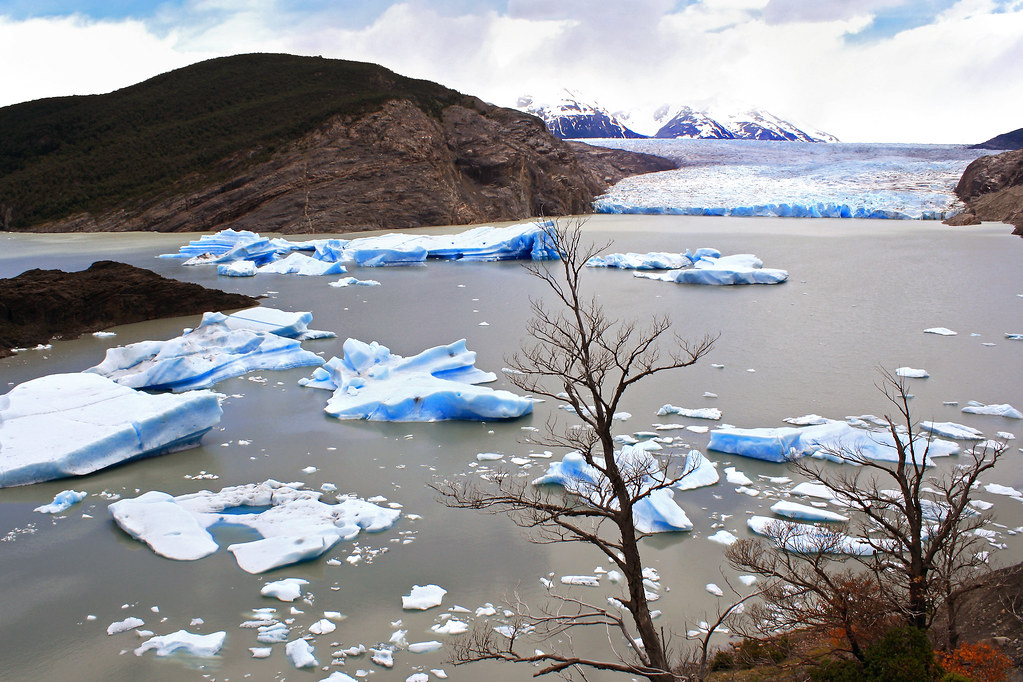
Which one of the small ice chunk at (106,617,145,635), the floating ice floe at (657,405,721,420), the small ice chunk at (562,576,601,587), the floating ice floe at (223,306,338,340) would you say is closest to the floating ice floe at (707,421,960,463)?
the floating ice floe at (657,405,721,420)

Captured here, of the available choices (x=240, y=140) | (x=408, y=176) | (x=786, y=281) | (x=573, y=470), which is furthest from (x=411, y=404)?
(x=240, y=140)

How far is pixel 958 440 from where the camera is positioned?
693cm

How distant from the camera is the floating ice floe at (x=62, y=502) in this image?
5.80 meters

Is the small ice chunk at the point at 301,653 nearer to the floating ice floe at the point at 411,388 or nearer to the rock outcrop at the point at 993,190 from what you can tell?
the floating ice floe at the point at 411,388

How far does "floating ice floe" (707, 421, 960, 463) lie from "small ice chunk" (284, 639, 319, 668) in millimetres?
4110

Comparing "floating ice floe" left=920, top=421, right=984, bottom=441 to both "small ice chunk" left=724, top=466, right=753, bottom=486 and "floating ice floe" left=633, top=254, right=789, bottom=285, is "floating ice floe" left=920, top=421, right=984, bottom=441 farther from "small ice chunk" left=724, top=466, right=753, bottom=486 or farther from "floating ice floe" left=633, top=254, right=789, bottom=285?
"floating ice floe" left=633, top=254, right=789, bottom=285

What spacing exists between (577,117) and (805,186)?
5326 cm

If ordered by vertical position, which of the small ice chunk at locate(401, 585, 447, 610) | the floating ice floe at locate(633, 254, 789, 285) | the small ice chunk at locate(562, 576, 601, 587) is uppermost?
the floating ice floe at locate(633, 254, 789, 285)

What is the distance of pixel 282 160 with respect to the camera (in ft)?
102

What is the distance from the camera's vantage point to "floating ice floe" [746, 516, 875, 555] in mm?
4531

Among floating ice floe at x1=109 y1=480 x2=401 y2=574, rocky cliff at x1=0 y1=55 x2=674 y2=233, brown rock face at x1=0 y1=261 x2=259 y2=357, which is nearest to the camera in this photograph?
floating ice floe at x1=109 y1=480 x2=401 y2=574

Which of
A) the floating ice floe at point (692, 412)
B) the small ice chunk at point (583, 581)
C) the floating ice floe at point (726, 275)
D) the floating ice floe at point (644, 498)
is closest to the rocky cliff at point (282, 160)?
the floating ice floe at point (726, 275)

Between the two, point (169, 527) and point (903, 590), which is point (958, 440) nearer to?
point (903, 590)

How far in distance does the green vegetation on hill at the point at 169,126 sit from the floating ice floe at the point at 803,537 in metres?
30.2
